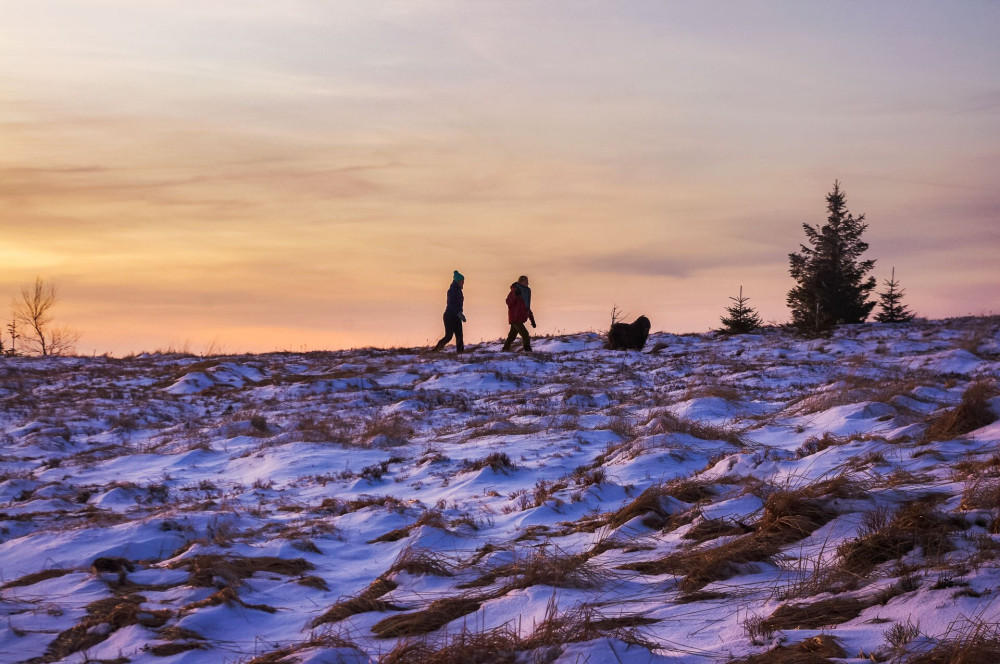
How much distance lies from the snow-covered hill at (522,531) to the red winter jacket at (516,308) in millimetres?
7616

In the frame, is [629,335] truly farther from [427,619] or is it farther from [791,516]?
[427,619]

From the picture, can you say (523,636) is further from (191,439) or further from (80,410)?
(80,410)

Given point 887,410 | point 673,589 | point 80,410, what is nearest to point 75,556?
point 673,589

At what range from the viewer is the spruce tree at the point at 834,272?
98.7 ft

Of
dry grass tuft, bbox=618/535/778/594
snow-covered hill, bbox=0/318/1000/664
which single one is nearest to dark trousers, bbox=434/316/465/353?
snow-covered hill, bbox=0/318/1000/664

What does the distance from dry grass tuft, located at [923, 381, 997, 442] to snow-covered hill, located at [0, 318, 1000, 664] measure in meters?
0.03

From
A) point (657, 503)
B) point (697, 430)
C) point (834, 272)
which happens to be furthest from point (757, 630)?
point (834, 272)

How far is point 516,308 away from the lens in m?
21.8

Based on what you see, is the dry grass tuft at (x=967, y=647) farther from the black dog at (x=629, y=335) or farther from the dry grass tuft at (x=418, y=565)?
the black dog at (x=629, y=335)

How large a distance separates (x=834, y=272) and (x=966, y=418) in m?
24.2

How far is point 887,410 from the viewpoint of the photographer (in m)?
9.76

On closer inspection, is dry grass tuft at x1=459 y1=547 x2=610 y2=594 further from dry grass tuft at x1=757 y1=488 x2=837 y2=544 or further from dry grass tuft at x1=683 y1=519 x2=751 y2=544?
dry grass tuft at x1=757 y1=488 x2=837 y2=544

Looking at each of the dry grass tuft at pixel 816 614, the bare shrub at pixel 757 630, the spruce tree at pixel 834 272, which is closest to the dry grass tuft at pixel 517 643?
the bare shrub at pixel 757 630

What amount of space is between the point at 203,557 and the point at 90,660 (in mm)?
1352
